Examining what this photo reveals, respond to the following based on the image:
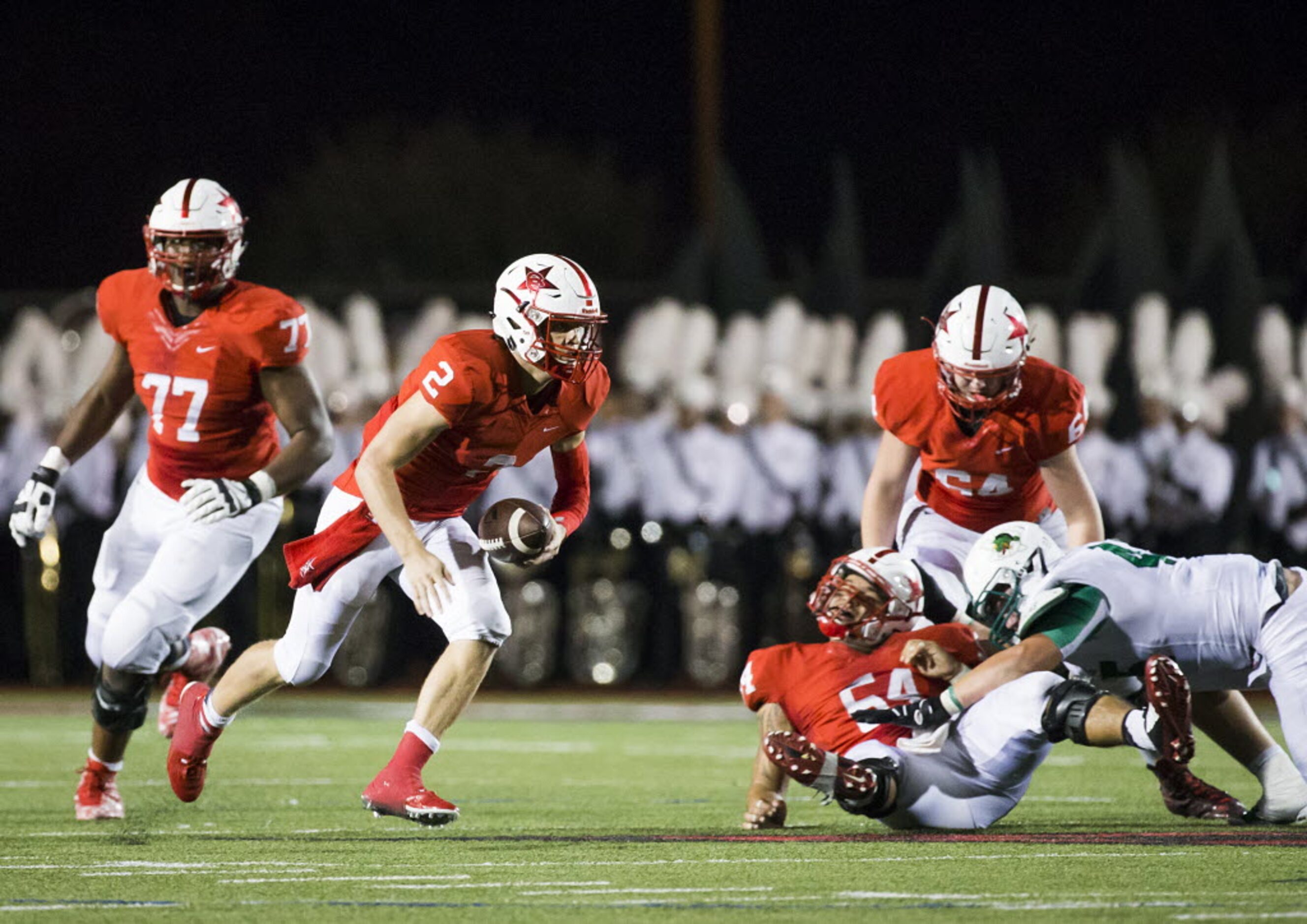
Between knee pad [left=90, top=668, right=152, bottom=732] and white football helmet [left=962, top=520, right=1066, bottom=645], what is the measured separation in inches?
109

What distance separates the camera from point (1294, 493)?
13922mm

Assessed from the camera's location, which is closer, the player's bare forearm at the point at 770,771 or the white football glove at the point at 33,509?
the player's bare forearm at the point at 770,771

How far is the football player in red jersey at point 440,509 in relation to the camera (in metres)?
6.31

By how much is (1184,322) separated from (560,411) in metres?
8.68

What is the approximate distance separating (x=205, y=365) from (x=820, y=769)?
8.43 ft

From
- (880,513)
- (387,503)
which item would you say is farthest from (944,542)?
(387,503)

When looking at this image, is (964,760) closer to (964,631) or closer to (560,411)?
(964,631)

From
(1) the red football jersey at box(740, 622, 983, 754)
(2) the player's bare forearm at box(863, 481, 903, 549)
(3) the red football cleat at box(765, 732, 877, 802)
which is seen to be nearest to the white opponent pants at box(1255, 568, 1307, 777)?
(1) the red football jersey at box(740, 622, 983, 754)

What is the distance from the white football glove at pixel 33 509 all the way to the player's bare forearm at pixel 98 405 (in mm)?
240

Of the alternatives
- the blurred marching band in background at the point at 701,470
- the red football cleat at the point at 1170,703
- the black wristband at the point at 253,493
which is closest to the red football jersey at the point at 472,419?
the black wristband at the point at 253,493

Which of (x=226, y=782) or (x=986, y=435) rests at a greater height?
(x=986, y=435)

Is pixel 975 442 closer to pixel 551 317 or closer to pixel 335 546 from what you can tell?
pixel 551 317

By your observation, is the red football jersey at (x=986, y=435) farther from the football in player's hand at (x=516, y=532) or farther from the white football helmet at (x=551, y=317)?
the football in player's hand at (x=516, y=532)

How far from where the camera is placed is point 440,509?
22.1ft
